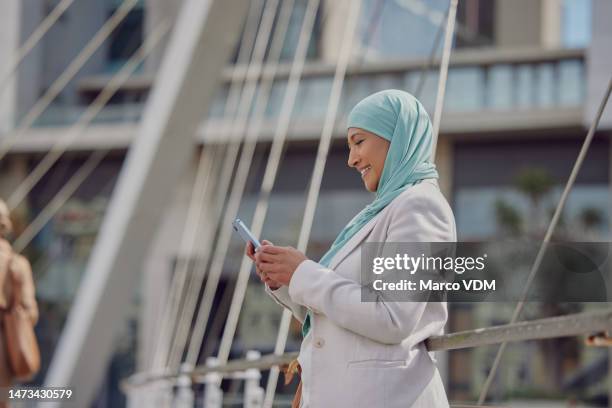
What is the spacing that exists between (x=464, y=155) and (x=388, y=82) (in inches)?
70.1

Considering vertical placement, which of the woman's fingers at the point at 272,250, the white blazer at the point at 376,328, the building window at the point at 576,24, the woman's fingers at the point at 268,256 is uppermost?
the building window at the point at 576,24

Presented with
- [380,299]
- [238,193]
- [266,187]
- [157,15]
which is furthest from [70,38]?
[380,299]

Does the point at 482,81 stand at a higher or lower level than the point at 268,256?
higher

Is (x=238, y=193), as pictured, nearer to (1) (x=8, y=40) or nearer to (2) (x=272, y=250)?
(2) (x=272, y=250)

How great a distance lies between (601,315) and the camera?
5.44ft

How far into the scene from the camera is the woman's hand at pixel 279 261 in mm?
1942

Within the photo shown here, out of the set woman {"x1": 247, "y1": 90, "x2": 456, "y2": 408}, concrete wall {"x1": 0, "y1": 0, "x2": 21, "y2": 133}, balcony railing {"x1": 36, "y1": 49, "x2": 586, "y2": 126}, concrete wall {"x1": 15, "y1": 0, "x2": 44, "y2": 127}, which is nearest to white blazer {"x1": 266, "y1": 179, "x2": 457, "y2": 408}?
woman {"x1": 247, "y1": 90, "x2": 456, "y2": 408}

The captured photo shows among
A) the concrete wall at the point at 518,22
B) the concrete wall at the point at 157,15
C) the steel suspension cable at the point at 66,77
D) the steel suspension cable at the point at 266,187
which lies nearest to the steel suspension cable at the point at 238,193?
the steel suspension cable at the point at 266,187

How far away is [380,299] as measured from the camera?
6.02 feet

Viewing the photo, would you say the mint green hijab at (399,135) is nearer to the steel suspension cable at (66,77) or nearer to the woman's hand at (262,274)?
the woman's hand at (262,274)

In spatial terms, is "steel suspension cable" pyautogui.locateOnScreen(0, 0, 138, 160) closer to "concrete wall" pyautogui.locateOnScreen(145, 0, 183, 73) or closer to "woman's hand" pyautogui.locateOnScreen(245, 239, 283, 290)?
"concrete wall" pyautogui.locateOnScreen(145, 0, 183, 73)

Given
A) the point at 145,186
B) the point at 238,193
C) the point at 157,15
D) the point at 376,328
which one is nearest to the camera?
the point at 376,328

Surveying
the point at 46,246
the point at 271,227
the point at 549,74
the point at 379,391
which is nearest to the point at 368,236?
the point at 379,391

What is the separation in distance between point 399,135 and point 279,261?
27cm
